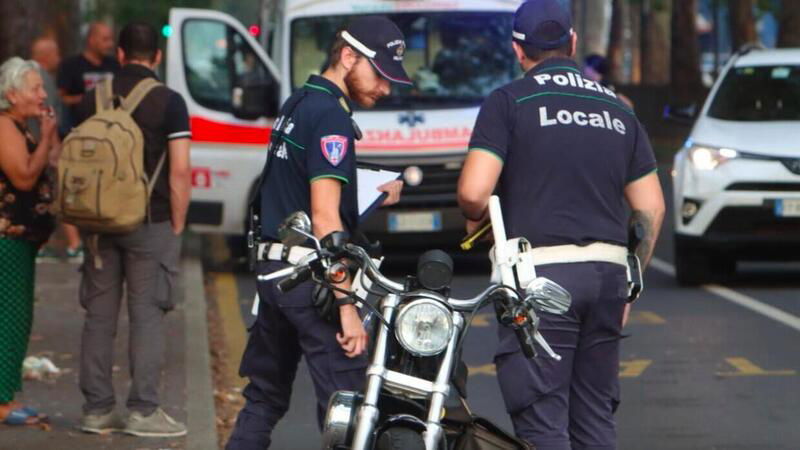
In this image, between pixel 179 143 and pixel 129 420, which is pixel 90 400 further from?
pixel 179 143

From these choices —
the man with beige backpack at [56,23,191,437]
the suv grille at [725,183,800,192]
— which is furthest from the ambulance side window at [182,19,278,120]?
the man with beige backpack at [56,23,191,437]

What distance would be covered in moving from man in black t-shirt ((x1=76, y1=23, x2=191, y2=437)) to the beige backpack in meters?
0.12

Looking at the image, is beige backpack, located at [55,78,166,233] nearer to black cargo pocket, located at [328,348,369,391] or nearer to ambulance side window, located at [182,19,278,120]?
black cargo pocket, located at [328,348,369,391]

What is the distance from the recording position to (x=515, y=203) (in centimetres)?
616

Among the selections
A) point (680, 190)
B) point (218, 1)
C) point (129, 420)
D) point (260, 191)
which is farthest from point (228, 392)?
point (218, 1)

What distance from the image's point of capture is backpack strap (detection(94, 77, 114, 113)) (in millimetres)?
8641

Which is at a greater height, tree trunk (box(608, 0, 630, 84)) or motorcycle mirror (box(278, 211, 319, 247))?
motorcycle mirror (box(278, 211, 319, 247))

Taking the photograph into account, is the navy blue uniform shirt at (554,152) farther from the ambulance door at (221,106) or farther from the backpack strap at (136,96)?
the ambulance door at (221,106)

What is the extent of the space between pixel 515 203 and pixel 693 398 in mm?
4006

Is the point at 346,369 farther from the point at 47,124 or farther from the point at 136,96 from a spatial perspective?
the point at 47,124

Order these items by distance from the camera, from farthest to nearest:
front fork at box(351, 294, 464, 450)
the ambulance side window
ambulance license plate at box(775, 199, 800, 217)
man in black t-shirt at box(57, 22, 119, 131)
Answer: man in black t-shirt at box(57, 22, 119, 131)
the ambulance side window
ambulance license plate at box(775, 199, 800, 217)
front fork at box(351, 294, 464, 450)

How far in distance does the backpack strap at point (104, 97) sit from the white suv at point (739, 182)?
6.48 m

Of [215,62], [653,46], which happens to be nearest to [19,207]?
[215,62]

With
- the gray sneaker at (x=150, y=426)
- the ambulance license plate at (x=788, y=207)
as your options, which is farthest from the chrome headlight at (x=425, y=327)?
the ambulance license plate at (x=788, y=207)
